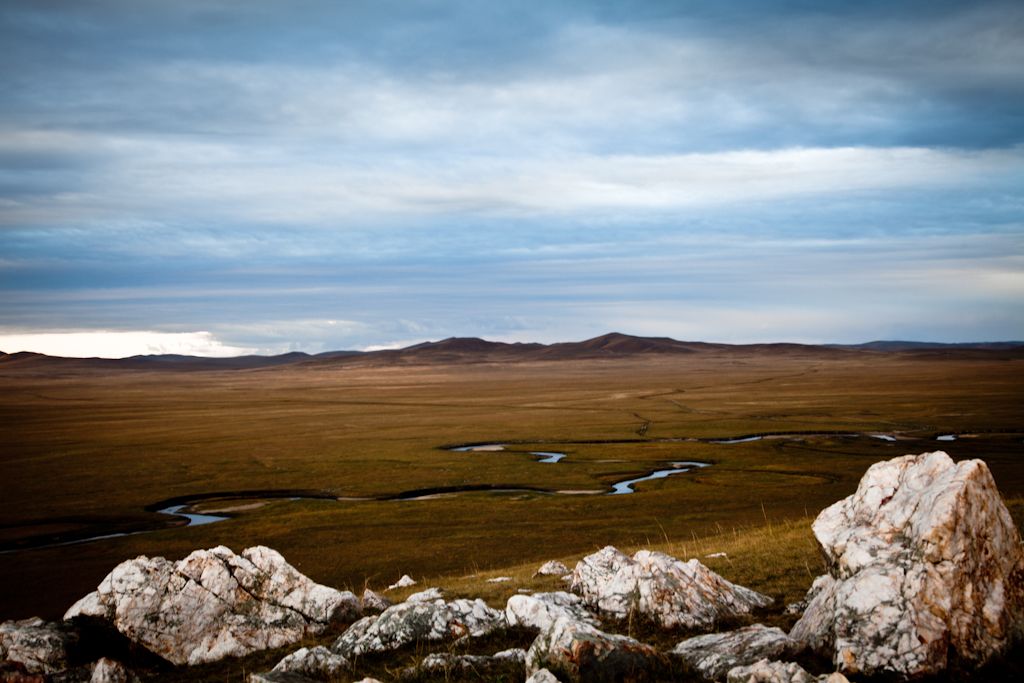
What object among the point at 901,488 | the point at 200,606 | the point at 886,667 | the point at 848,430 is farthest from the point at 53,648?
the point at 848,430

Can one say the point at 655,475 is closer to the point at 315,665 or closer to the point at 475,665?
the point at 315,665

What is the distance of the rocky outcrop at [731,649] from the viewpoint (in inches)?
381

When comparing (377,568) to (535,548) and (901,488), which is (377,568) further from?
(901,488)

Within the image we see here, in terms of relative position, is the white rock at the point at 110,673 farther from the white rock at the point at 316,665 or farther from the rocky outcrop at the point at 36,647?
the white rock at the point at 316,665

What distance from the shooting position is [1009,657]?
9.23 m

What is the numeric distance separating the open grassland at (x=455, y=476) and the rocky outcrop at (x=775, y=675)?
5.50 metres

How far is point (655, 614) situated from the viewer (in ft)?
40.4

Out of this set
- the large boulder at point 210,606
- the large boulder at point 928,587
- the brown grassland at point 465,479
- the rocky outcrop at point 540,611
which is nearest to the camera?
the large boulder at point 928,587

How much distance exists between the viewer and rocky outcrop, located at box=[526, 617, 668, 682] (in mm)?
9289

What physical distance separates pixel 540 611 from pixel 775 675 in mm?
4778

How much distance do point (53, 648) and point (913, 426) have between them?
298 feet

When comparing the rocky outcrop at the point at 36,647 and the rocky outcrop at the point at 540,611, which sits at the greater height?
the rocky outcrop at the point at 540,611

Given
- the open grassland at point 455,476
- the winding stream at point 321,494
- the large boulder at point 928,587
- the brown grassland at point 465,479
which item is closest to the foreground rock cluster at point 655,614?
the large boulder at point 928,587

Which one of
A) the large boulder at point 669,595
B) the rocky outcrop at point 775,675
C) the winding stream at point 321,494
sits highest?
the rocky outcrop at point 775,675
